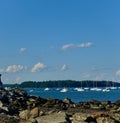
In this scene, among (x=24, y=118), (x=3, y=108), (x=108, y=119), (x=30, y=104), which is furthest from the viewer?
(x=30, y=104)

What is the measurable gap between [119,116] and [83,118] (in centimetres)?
483

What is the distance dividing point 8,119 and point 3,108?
9.16 metres

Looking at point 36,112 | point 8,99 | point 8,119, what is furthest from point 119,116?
point 8,99

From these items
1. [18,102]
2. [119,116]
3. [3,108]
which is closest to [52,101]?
[18,102]

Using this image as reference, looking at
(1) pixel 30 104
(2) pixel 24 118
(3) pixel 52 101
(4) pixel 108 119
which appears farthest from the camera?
(3) pixel 52 101

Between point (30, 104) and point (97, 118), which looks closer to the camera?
point (97, 118)

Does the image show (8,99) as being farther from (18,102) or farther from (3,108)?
(3,108)

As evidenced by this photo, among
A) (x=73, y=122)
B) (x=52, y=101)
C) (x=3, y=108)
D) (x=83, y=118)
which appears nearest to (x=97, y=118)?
(x=83, y=118)

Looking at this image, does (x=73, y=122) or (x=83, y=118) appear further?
(x=83, y=118)

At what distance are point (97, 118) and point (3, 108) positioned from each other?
449 inches

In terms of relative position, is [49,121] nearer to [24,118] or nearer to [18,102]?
[24,118]

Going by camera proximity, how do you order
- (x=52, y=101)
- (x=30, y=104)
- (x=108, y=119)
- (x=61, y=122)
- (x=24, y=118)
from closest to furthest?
(x=61, y=122)
(x=108, y=119)
(x=24, y=118)
(x=30, y=104)
(x=52, y=101)

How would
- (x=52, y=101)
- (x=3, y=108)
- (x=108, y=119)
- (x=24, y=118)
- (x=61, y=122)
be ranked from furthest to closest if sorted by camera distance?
(x=52, y=101), (x=3, y=108), (x=24, y=118), (x=108, y=119), (x=61, y=122)

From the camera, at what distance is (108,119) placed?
43062mm
